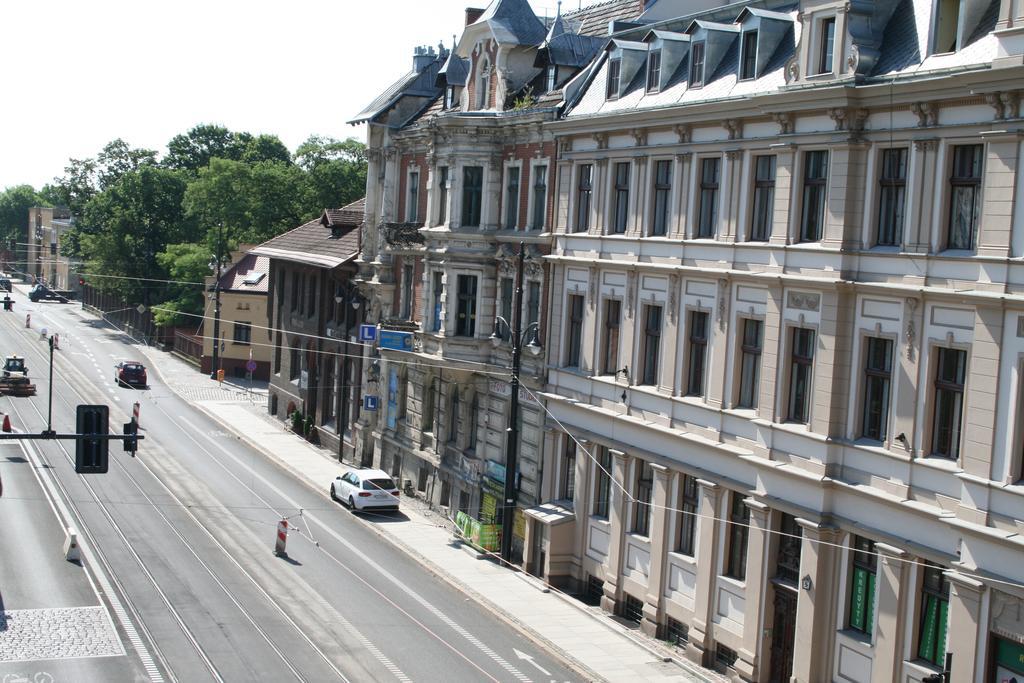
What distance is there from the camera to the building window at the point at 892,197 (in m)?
25.3

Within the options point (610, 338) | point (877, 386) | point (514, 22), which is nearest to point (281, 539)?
point (610, 338)

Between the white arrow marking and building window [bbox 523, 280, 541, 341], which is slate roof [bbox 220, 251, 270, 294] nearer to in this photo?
building window [bbox 523, 280, 541, 341]

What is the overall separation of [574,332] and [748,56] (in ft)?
34.4

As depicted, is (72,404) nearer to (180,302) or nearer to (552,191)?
(180,302)

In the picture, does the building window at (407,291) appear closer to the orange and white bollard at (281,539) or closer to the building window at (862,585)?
the orange and white bollard at (281,539)

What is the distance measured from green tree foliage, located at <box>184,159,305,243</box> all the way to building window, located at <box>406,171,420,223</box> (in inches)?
2049

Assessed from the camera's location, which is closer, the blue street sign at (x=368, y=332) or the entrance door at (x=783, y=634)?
the entrance door at (x=783, y=634)

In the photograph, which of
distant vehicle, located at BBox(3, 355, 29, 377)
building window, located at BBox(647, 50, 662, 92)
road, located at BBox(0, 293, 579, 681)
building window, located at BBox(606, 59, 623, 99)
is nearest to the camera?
road, located at BBox(0, 293, 579, 681)

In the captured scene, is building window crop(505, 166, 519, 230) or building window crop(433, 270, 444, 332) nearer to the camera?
building window crop(505, 166, 519, 230)

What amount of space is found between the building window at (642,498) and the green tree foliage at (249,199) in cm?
7029

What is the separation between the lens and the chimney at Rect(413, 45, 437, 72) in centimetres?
5430

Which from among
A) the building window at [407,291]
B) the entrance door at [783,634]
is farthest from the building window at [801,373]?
the building window at [407,291]

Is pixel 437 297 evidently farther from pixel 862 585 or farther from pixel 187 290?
pixel 187 290

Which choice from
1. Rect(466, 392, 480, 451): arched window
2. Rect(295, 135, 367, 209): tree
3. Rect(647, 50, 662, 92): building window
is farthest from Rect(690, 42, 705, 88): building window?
Rect(295, 135, 367, 209): tree
